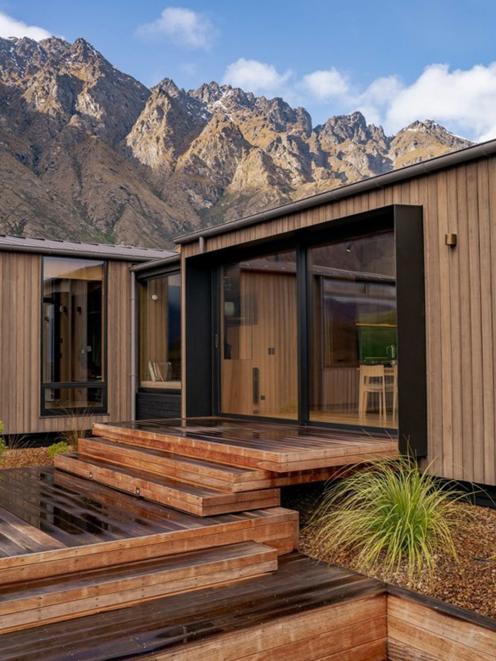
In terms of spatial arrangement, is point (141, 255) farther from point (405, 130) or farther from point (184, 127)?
point (405, 130)

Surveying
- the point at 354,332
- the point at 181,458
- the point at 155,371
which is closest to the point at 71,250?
the point at 155,371

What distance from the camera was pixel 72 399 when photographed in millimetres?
8883

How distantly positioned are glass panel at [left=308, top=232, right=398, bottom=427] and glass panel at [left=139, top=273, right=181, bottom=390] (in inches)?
106

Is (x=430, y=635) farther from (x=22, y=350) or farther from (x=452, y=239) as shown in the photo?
(x=22, y=350)

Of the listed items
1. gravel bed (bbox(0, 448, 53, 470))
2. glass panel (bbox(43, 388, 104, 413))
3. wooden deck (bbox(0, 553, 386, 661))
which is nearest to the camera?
wooden deck (bbox(0, 553, 386, 661))

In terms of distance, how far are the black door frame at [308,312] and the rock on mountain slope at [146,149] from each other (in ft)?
124

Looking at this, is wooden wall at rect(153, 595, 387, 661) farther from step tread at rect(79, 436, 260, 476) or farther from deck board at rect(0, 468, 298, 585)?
step tread at rect(79, 436, 260, 476)

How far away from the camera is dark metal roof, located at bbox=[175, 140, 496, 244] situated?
457 cm

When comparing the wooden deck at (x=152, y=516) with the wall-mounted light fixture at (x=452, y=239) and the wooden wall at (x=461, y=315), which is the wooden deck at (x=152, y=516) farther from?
the wall-mounted light fixture at (x=452, y=239)

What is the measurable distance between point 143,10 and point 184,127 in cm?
1591

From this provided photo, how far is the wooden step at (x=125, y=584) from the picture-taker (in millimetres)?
2822

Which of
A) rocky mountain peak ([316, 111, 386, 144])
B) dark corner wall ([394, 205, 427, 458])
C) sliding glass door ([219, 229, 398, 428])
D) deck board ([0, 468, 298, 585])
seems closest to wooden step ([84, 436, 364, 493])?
deck board ([0, 468, 298, 585])

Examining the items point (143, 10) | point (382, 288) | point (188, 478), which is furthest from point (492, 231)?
point (143, 10)

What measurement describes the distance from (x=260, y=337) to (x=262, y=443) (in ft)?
7.41
